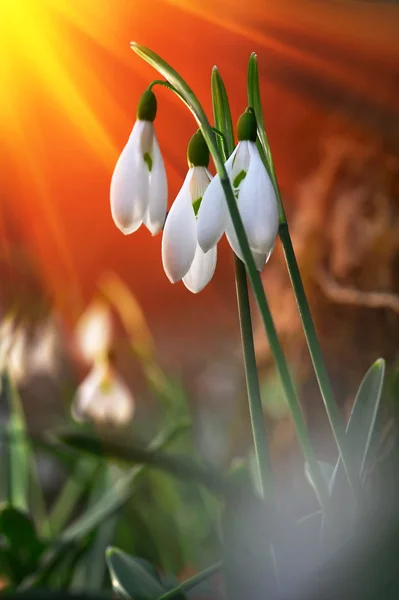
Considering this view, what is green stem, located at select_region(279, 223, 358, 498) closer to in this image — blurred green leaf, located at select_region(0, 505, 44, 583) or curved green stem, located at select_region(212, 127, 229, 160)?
curved green stem, located at select_region(212, 127, 229, 160)

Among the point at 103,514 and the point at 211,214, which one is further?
the point at 103,514

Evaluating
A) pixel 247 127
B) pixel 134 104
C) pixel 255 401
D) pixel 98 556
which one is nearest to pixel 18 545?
pixel 98 556

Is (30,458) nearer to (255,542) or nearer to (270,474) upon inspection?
(255,542)

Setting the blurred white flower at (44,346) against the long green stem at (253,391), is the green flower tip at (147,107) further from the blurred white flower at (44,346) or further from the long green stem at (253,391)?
the blurred white flower at (44,346)

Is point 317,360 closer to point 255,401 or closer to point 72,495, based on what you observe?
point 255,401

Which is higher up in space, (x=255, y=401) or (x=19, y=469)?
(x=255, y=401)

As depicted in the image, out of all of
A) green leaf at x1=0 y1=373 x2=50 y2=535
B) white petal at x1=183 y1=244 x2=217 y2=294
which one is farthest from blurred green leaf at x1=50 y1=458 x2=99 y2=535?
white petal at x1=183 y1=244 x2=217 y2=294
